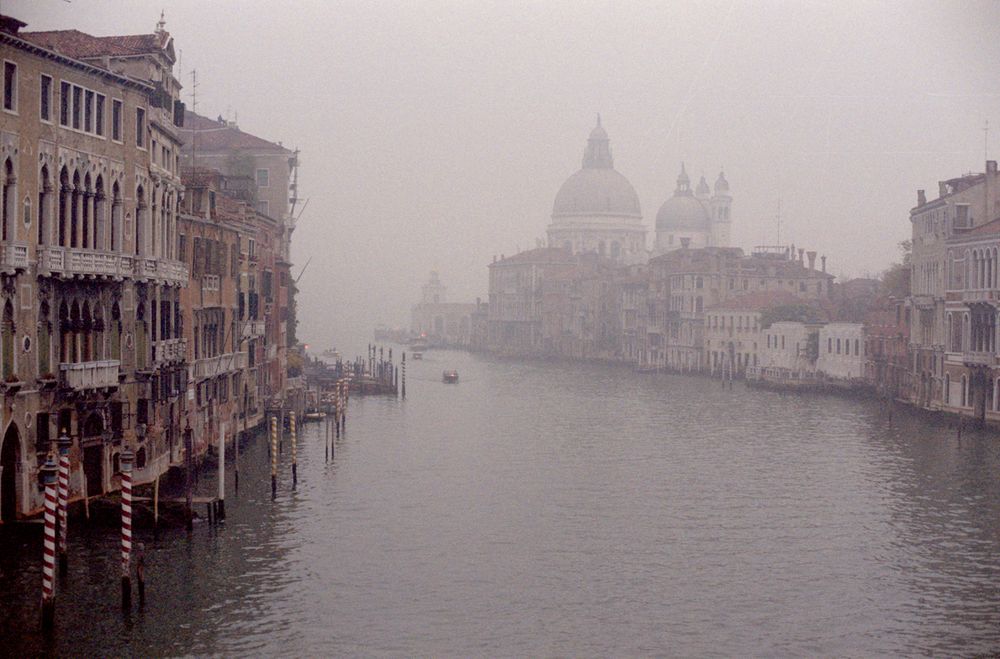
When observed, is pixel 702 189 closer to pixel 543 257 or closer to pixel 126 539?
pixel 543 257

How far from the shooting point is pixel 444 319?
6535 inches

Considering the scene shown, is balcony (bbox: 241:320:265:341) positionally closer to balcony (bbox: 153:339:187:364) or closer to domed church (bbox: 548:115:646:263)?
balcony (bbox: 153:339:187:364)

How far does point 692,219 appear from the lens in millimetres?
124625

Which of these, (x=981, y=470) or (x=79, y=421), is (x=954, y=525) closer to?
(x=981, y=470)

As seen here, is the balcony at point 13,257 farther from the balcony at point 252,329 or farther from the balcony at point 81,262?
the balcony at point 252,329

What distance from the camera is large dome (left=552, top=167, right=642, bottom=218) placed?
134m

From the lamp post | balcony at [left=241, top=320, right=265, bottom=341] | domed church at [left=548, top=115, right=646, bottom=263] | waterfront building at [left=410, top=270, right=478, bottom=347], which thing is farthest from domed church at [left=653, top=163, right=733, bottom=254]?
the lamp post

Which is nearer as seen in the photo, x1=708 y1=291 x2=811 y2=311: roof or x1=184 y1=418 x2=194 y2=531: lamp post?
x1=184 y1=418 x2=194 y2=531: lamp post

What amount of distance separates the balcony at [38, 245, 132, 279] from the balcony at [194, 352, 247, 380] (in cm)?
576

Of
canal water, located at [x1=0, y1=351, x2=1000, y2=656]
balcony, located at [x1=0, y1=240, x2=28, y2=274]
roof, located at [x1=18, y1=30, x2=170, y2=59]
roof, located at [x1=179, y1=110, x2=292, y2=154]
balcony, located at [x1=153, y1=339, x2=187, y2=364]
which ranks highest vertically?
roof, located at [x1=179, y1=110, x2=292, y2=154]

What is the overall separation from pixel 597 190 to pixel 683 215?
12569 mm

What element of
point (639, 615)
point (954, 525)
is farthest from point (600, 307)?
point (639, 615)

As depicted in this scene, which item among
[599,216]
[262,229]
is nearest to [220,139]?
[262,229]

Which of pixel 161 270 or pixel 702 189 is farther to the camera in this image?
pixel 702 189
